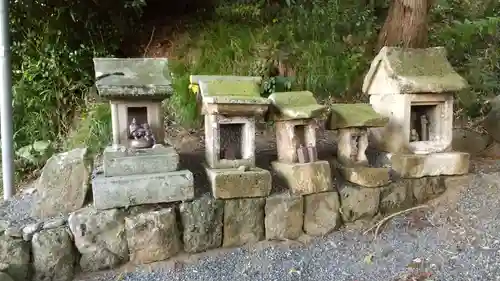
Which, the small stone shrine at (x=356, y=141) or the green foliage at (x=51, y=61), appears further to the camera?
the green foliage at (x=51, y=61)

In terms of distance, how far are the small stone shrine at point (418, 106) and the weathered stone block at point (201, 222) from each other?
163cm

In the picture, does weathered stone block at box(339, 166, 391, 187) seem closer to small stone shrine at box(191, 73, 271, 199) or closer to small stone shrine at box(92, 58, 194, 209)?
small stone shrine at box(191, 73, 271, 199)

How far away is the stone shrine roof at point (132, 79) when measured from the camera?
2979 mm

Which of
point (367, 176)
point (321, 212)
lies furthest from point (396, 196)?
point (321, 212)

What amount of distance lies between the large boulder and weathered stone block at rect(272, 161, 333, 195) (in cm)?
153

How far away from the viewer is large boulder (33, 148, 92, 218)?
319cm

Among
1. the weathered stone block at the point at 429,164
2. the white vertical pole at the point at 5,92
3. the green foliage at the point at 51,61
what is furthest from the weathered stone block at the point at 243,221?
the green foliage at the point at 51,61

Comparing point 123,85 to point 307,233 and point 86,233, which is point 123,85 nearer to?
point 86,233

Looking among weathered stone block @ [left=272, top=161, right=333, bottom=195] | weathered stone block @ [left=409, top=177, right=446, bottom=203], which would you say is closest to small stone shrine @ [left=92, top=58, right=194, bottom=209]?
weathered stone block @ [left=272, top=161, right=333, bottom=195]

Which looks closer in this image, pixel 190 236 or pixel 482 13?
pixel 190 236

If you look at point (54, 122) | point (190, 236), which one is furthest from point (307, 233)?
point (54, 122)

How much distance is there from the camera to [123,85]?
3.00 meters

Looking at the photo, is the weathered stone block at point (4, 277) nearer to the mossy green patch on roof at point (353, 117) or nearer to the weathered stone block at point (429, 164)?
the mossy green patch on roof at point (353, 117)

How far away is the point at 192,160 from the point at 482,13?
6096 millimetres
